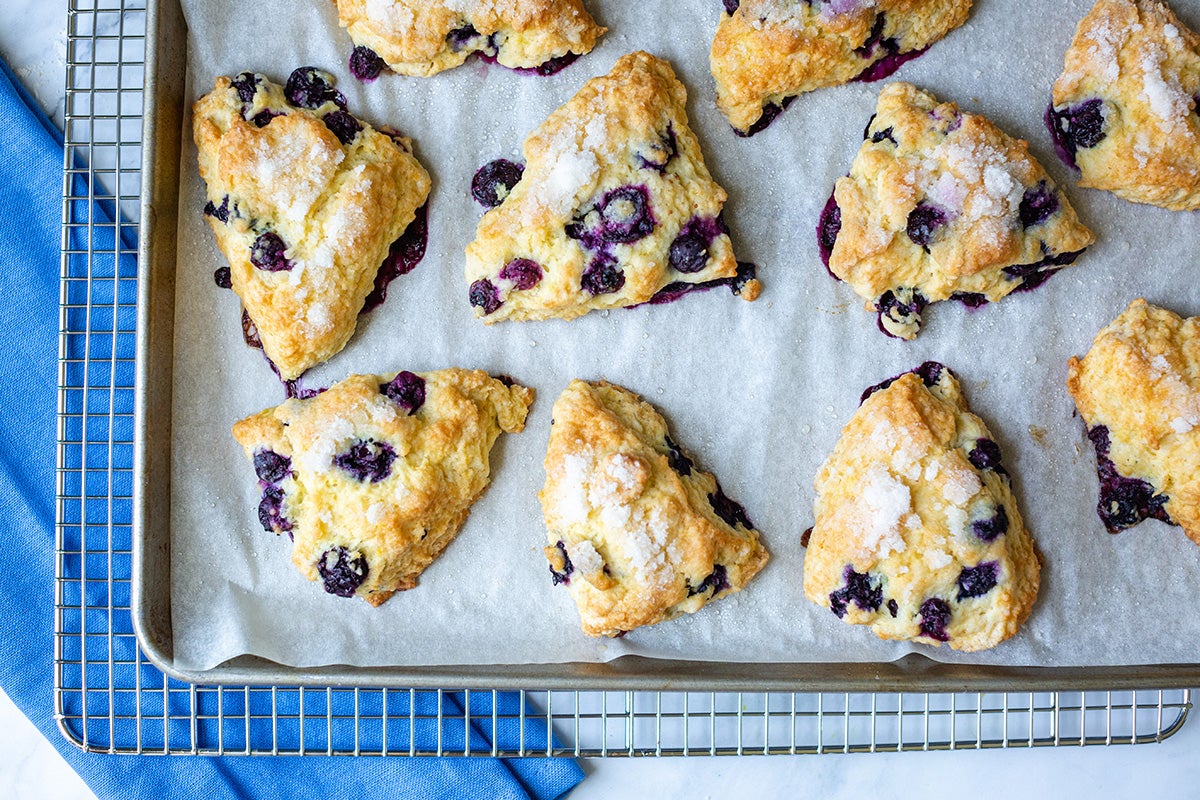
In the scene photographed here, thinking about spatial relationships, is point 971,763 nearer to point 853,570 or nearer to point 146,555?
point 853,570

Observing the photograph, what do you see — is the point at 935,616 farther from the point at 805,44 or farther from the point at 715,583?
the point at 805,44

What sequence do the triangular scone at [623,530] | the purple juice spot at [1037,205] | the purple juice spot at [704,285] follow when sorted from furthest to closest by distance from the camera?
the purple juice spot at [704,285] < the purple juice spot at [1037,205] < the triangular scone at [623,530]

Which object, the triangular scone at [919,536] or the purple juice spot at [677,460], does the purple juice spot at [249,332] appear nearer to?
the purple juice spot at [677,460]

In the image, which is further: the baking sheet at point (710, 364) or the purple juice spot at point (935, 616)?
the baking sheet at point (710, 364)

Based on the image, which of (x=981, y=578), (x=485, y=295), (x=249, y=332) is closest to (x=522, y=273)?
(x=485, y=295)

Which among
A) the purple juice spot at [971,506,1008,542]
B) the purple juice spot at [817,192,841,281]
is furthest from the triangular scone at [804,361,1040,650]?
the purple juice spot at [817,192,841,281]

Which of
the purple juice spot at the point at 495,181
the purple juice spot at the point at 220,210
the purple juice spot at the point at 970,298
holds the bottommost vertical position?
the purple juice spot at the point at 220,210

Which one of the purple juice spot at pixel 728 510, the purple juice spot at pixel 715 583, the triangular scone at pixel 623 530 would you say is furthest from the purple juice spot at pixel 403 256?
the purple juice spot at pixel 715 583

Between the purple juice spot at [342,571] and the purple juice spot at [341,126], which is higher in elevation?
the purple juice spot at [341,126]
